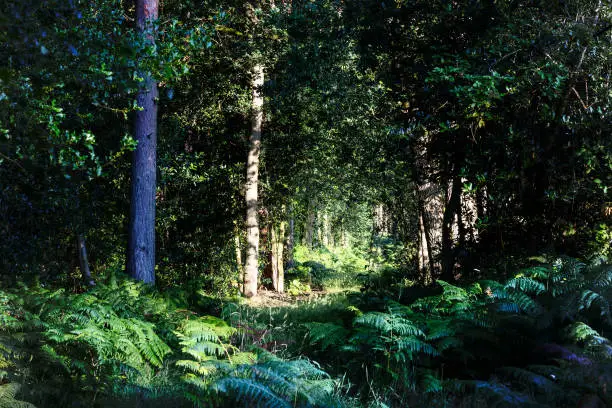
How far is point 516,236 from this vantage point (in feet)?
27.7

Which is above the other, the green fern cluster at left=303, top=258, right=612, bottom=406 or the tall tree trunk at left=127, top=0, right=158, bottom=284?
the tall tree trunk at left=127, top=0, right=158, bottom=284

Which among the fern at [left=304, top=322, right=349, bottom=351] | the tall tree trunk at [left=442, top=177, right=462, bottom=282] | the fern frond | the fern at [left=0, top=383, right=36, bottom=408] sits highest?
the tall tree trunk at [left=442, top=177, right=462, bottom=282]

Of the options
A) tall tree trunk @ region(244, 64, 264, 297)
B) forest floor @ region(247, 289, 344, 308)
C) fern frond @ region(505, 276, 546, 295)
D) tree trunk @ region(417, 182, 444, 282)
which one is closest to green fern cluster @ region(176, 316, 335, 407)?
fern frond @ region(505, 276, 546, 295)

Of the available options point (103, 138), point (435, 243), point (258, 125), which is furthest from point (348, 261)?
point (103, 138)

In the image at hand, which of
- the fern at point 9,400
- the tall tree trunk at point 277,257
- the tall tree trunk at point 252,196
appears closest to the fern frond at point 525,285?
the fern at point 9,400

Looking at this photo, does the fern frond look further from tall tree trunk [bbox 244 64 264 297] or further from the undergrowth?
tall tree trunk [bbox 244 64 264 297]

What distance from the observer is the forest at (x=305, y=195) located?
4609 millimetres

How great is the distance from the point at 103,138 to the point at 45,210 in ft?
6.52

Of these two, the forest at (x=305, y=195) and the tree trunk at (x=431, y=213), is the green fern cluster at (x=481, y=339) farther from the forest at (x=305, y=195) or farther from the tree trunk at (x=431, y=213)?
the tree trunk at (x=431, y=213)

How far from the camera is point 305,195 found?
1570 cm

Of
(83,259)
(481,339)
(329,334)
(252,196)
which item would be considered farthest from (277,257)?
(481,339)

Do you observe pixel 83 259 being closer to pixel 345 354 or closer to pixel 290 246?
pixel 345 354

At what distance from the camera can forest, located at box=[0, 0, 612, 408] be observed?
181 inches

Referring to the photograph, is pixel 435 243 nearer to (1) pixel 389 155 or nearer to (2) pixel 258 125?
(1) pixel 389 155
